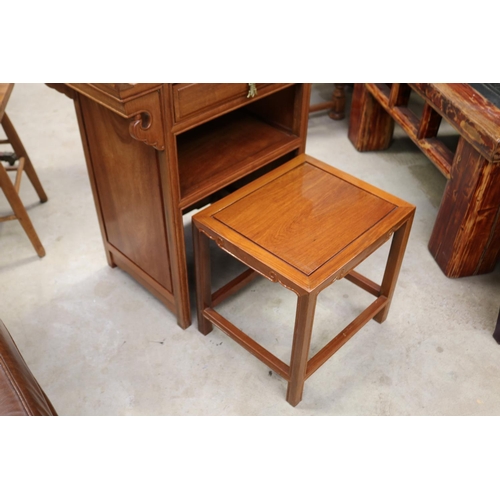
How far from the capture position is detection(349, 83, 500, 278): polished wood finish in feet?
6.22

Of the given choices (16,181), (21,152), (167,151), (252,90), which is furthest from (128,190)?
(21,152)

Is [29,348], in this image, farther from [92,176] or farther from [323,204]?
[323,204]

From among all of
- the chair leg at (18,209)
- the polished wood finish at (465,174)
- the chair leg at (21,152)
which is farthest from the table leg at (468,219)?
the chair leg at (21,152)

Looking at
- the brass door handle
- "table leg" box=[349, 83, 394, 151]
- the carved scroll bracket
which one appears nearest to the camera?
the carved scroll bracket

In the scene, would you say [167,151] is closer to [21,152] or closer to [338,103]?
[21,152]

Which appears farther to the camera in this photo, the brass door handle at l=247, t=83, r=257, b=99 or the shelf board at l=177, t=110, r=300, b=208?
the shelf board at l=177, t=110, r=300, b=208

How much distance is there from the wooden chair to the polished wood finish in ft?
5.60

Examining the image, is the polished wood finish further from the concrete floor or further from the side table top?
the side table top

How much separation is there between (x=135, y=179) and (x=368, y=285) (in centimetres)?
94

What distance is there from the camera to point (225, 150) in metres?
1.87

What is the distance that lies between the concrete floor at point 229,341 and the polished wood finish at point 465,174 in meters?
0.11

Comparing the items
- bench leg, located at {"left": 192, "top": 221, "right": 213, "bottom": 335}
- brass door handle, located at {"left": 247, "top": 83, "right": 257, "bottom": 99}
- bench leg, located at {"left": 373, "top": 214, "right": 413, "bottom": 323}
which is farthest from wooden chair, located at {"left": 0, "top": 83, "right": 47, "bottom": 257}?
bench leg, located at {"left": 373, "top": 214, "right": 413, "bottom": 323}

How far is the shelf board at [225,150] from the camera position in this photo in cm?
172
